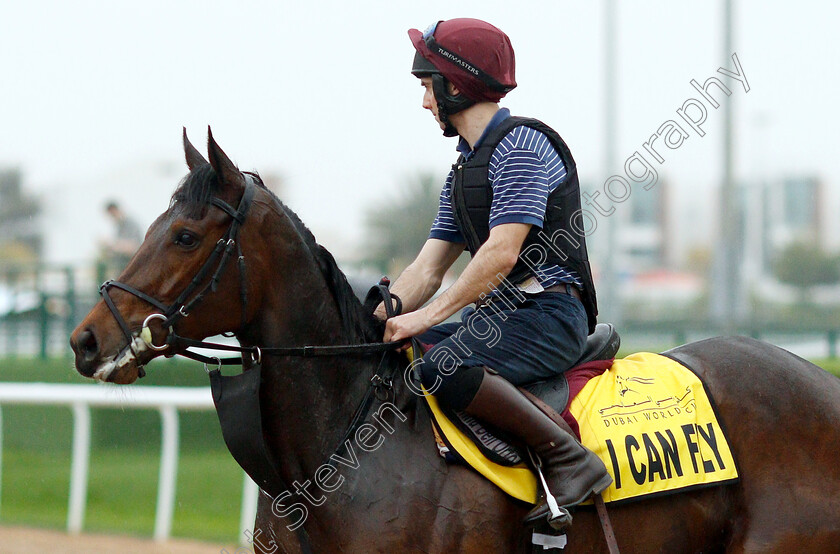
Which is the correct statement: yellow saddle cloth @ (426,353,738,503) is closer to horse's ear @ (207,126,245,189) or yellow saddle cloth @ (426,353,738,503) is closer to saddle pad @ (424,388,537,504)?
saddle pad @ (424,388,537,504)

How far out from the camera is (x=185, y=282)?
3.00 m

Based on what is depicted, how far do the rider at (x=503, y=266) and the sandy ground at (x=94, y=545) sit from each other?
375cm

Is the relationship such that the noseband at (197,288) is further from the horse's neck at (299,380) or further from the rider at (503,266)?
the rider at (503,266)

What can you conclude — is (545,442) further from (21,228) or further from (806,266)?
(806,266)

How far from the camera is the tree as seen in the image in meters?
33.6

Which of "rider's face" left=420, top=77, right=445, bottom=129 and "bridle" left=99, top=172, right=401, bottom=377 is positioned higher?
"rider's face" left=420, top=77, right=445, bottom=129

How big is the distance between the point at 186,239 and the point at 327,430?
30.7 inches

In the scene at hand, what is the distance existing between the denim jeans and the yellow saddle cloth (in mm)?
155

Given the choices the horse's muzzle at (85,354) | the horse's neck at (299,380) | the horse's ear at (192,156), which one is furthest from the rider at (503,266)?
the horse's muzzle at (85,354)

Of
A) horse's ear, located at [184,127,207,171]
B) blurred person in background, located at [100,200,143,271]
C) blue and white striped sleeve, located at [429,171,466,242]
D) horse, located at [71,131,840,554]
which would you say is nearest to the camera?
horse, located at [71,131,840,554]

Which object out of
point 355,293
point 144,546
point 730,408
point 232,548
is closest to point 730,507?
point 730,408

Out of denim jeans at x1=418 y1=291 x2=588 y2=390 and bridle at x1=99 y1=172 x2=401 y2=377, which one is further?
denim jeans at x1=418 y1=291 x2=588 y2=390

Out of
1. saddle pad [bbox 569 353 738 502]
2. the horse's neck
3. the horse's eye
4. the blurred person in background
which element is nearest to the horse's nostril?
the horse's eye

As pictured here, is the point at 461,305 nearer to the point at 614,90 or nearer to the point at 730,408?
the point at 730,408
